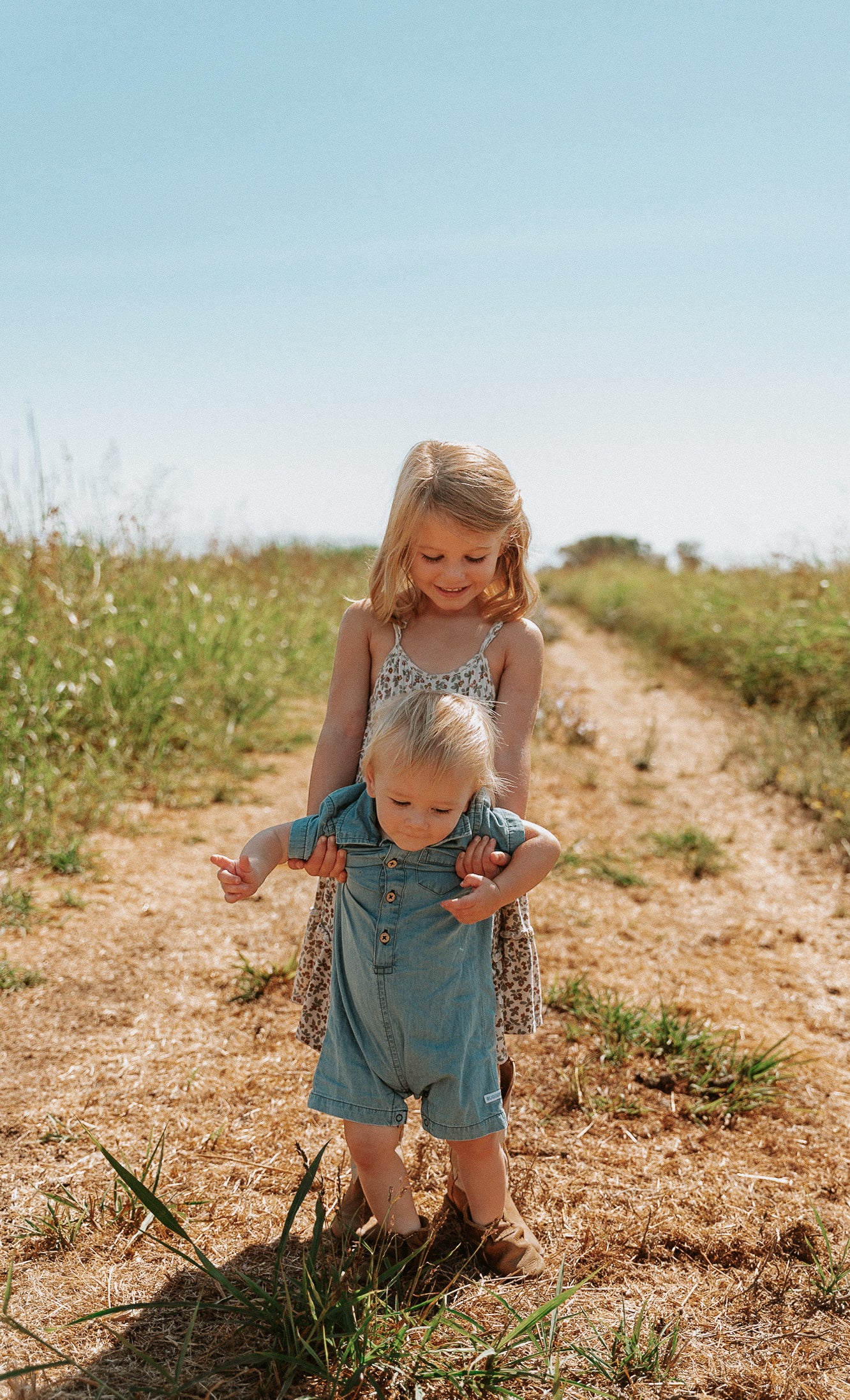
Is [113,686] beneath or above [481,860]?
beneath

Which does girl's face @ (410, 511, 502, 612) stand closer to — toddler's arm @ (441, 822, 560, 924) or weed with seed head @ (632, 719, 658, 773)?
toddler's arm @ (441, 822, 560, 924)

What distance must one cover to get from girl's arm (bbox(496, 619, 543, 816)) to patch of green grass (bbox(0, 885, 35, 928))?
8.11ft

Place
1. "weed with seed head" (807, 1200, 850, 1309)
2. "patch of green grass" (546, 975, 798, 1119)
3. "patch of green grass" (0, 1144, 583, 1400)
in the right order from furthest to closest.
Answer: "patch of green grass" (546, 975, 798, 1119)
"weed with seed head" (807, 1200, 850, 1309)
"patch of green grass" (0, 1144, 583, 1400)

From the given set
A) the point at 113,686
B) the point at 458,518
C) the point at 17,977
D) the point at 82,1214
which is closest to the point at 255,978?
the point at 17,977

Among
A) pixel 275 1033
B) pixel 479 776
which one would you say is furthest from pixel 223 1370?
pixel 275 1033

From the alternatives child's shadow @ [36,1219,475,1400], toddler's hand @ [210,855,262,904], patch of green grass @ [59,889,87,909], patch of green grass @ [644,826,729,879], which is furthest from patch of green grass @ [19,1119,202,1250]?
patch of green grass @ [644,826,729,879]

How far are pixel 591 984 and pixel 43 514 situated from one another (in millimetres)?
4340

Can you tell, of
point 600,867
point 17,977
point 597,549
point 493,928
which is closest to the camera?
point 493,928

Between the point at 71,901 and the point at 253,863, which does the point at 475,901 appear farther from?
the point at 71,901

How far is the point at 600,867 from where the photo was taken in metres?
4.70

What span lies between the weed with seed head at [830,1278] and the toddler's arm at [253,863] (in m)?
1.38

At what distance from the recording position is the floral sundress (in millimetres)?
2096

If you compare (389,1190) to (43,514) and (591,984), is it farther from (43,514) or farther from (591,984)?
(43,514)

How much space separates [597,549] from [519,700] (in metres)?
38.0
